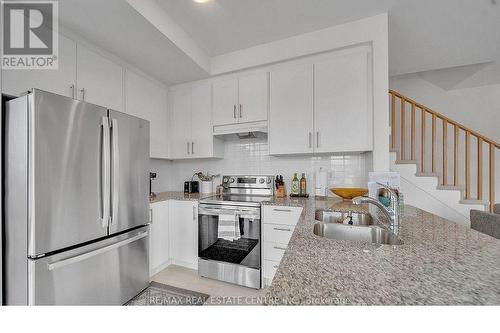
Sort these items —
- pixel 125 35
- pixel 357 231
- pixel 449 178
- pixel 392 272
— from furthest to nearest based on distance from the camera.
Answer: pixel 449 178, pixel 125 35, pixel 357 231, pixel 392 272

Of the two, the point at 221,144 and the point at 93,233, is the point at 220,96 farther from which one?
the point at 93,233

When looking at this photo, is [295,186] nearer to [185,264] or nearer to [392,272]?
[185,264]

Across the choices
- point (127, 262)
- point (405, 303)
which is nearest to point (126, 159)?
point (127, 262)

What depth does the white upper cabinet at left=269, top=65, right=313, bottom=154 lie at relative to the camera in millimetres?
2160

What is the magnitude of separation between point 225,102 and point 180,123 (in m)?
0.72

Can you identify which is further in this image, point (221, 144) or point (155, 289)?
point (221, 144)

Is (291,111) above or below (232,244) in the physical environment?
above

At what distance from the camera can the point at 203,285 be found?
6.68 ft

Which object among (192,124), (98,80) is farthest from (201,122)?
(98,80)

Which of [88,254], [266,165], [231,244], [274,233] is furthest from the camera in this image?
[266,165]

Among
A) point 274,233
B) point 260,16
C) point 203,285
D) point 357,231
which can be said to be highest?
point 260,16

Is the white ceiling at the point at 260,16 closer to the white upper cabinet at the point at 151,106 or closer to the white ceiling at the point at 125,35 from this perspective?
the white ceiling at the point at 125,35

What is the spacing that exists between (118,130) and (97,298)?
4.03 ft

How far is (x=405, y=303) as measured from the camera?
0.43 m
